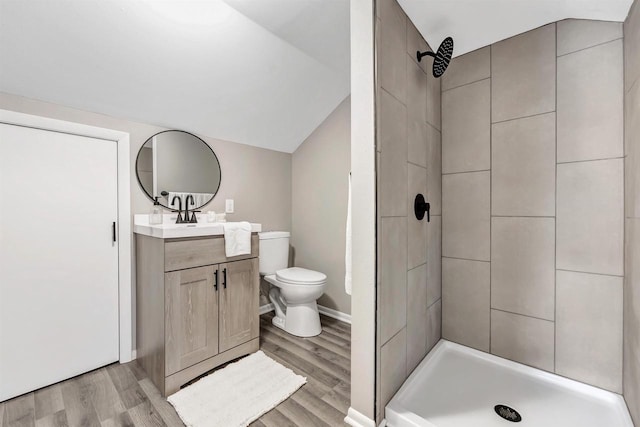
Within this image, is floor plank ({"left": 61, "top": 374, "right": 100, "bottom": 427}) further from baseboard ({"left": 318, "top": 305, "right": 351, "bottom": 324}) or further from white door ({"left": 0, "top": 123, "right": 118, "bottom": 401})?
baseboard ({"left": 318, "top": 305, "right": 351, "bottom": 324})

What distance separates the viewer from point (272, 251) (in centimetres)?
239

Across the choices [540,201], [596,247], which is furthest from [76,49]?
[596,247]

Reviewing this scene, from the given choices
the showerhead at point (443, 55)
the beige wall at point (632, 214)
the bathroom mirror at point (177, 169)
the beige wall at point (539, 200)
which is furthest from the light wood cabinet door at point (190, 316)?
the beige wall at point (632, 214)

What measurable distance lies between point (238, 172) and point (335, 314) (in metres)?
1.65

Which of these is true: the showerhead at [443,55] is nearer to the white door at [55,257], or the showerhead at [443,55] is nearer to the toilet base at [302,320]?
the toilet base at [302,320]

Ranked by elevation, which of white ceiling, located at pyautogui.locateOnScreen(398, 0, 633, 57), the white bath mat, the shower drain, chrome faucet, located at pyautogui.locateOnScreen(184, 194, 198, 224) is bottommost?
the white bath mat

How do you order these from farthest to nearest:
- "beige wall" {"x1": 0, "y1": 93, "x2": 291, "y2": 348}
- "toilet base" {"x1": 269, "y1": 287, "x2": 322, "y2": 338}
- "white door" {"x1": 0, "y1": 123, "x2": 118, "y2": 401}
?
1. "toilet base" {"x1": 269, "y1": 287, "x2": 322, "y2": 338}
2. "beige wall" {"x1": 0, "y1": 93, "x2": 291, "y2": 348}
3. "white door" {"x1": 0, "y1": 123, "x2": 118, "y2": 401}

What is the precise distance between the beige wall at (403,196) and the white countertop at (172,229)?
104 cm

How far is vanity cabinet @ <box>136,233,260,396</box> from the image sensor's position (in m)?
1.48

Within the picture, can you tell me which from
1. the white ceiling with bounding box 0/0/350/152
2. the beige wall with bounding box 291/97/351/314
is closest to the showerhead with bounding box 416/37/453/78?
the white ceiling with bounding box 0/0/350/152

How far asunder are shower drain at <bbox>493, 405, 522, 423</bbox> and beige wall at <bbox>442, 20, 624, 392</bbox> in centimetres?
40

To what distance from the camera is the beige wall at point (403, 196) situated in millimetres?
1205

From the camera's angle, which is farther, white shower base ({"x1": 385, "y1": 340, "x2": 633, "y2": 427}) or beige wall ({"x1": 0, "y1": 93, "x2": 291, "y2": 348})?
beige wall ({"x1": 0, "y1": 93, "x2": 291, "y2": 348})

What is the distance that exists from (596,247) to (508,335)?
68 cm
